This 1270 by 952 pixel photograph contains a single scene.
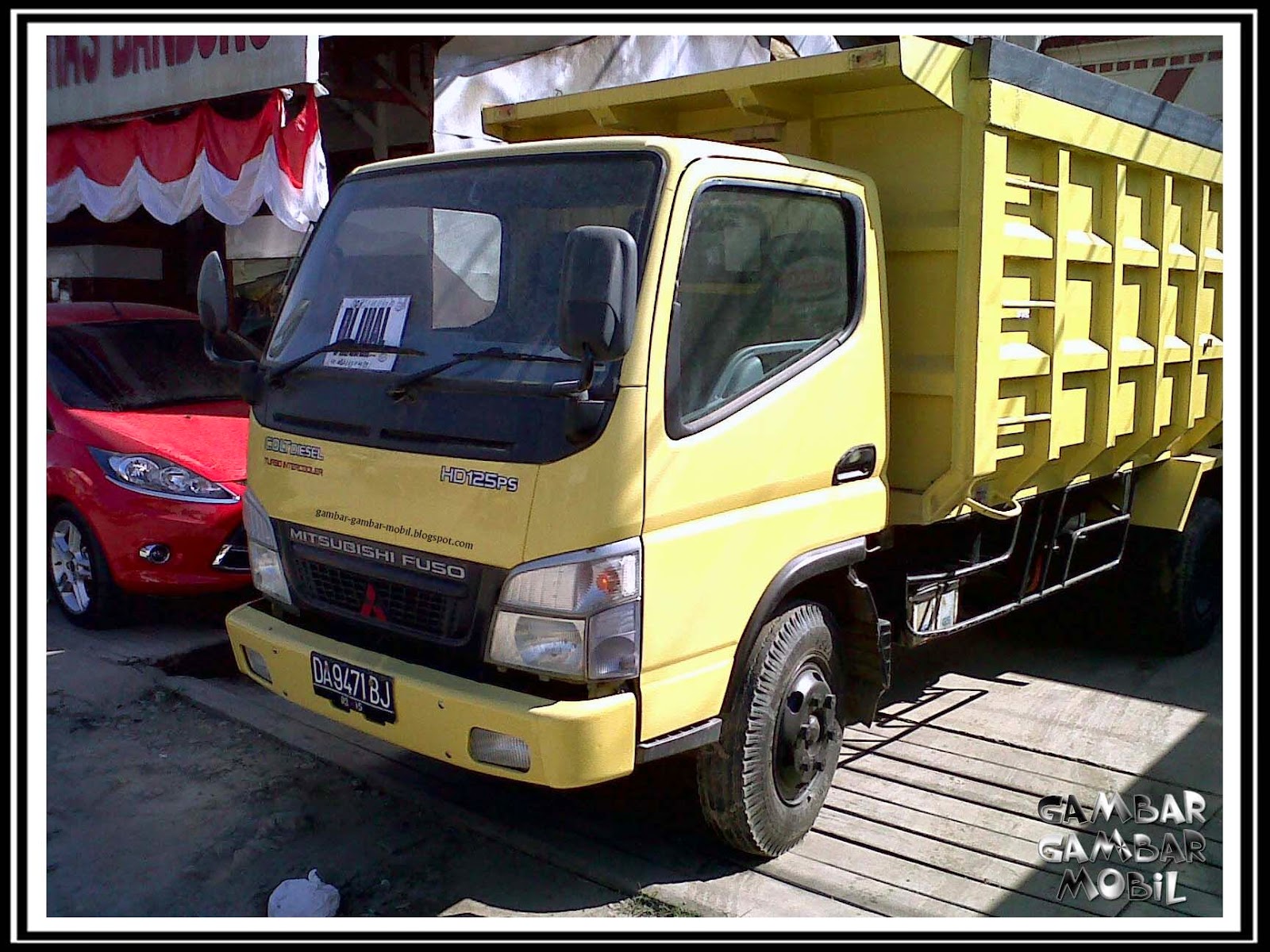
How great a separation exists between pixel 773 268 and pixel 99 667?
12.8 feet

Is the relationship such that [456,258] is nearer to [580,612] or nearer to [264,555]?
[264,555]

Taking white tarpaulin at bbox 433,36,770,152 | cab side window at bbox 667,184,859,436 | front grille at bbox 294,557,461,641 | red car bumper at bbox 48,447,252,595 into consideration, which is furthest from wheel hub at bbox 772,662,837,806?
white tarpaulin at bbox 433,36,770,152

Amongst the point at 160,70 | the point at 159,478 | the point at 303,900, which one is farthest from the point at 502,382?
the point at 160,70

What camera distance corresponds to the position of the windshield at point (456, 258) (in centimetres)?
340

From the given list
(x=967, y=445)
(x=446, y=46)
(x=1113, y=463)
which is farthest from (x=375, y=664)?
(x=446, y=46)

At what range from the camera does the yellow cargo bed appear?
402cm

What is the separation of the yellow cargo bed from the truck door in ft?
0.95

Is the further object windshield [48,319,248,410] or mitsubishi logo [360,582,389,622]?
windshield [48,319,248,410]

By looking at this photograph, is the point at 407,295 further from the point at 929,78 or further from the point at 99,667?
the point at 99,667

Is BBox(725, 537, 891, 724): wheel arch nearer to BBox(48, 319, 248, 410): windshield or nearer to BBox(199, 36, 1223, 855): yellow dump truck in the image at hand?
BBox(199, 36, 1223, 855): yellow dump truck

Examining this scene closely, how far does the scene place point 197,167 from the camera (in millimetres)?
7992

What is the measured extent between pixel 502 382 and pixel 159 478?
321 centimetres

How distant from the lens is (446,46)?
23.5 ft

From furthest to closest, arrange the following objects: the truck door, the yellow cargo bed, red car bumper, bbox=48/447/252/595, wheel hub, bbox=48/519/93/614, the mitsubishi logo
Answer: wheel hub, bbox=48/519/93/614, red car bumper, bbox=48/447/252/595, the yellow cargo bed, the mitsubishi logo, the truck door
